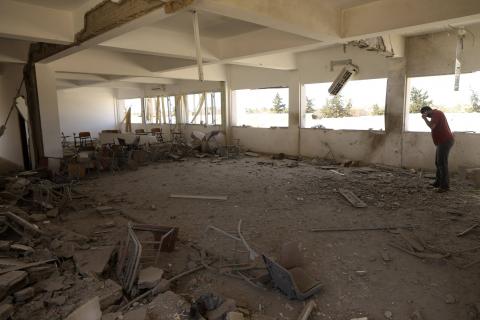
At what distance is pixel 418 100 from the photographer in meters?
8.21

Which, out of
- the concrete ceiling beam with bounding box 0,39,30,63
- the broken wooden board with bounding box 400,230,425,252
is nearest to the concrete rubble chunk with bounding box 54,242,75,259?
the broken wooden board with bounding box 400,230,425,252

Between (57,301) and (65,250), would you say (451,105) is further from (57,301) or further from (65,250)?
(57,301)

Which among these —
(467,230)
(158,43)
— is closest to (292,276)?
(467,230)

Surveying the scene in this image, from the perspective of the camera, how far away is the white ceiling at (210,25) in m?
5.92

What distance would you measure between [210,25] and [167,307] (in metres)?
5.52

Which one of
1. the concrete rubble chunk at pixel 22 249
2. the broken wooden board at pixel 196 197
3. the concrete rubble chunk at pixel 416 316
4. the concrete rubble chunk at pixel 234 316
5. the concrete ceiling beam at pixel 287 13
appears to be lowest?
the concrete rubble chunk at pixel 416 316

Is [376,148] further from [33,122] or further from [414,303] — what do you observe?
[33,122]

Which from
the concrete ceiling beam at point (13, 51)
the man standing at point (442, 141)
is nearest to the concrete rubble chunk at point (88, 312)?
the man standing at point (442, 141)

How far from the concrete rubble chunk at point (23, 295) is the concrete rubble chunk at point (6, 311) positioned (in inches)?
6.6

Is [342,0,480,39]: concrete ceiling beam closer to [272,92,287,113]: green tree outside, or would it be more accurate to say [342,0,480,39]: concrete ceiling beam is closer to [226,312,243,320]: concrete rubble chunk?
[226,312,243,320]: concrete rubble chunk

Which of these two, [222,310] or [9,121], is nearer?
[222,310]

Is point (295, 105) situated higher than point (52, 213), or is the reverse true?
point (295, 105)

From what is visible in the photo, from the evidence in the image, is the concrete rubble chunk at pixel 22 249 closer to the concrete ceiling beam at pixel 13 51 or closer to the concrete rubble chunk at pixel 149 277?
the concrete rubble chunk at pixel 149 277

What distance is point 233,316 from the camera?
2.50 meters
